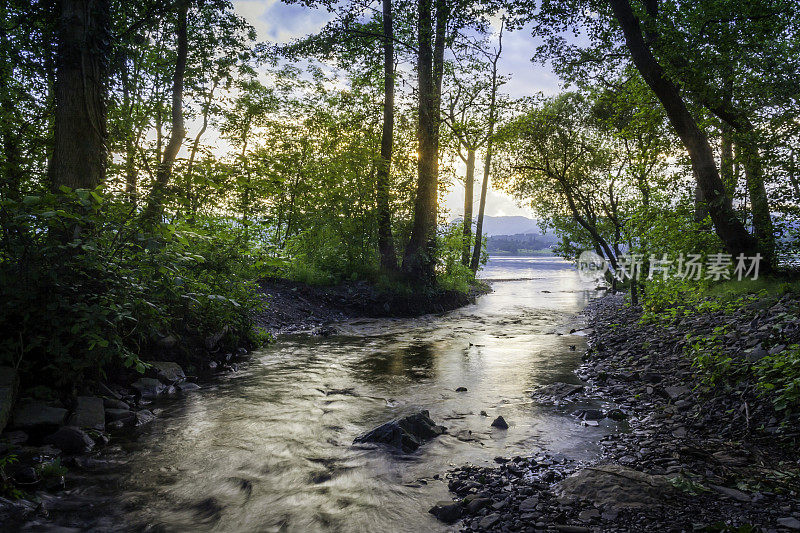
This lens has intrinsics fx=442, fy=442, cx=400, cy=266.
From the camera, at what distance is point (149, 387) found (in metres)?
7.30

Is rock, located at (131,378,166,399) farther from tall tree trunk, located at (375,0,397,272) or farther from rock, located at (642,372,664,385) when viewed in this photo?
tall tree trunk, located at (375,0,397,272)

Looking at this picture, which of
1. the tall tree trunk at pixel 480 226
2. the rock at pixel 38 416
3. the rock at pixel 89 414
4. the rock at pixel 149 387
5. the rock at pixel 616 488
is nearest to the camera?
the rock at pixel 616 488

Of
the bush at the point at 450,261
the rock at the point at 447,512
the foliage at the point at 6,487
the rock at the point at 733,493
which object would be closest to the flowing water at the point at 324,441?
the rock at the point at 447,512

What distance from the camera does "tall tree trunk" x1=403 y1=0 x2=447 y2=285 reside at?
17672mm

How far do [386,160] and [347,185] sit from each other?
1.99m

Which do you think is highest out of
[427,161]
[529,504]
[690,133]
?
[427,161]

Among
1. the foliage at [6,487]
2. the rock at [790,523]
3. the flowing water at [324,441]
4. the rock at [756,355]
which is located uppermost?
the rock at [756,355]

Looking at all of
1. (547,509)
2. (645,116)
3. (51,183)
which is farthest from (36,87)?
(645,116)

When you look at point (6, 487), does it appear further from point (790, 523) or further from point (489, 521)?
point (790, 523)

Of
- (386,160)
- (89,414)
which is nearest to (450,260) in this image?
(386,160)

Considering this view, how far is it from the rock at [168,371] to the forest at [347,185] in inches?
14.6

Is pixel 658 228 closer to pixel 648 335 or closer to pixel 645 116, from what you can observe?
pixel 648 335

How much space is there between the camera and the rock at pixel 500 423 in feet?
20.0

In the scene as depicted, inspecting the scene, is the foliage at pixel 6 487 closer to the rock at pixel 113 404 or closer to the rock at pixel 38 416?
the rock at pixel 38 416
